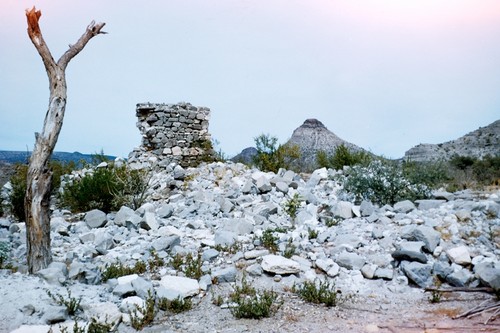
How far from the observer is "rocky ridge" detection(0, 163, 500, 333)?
4.55 meters

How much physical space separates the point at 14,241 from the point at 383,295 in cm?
564

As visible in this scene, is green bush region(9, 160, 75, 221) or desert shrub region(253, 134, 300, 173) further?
desert shrub region(253, 134, 300, 173)

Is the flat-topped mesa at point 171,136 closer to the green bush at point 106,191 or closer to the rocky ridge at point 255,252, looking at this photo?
the green bush at point 106,191

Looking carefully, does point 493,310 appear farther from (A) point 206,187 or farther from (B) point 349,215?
(A) point 206,187

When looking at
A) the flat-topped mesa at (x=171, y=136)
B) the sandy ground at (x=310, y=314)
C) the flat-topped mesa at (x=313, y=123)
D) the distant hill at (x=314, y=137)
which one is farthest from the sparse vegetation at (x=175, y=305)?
the flat-topped mesa at (x=313, y=123)

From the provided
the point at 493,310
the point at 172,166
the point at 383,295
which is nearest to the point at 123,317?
the point at 383,295

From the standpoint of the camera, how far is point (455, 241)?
596cm

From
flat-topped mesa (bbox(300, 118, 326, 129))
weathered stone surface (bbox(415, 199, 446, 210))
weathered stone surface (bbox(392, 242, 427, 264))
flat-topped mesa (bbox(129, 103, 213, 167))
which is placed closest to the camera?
weathered stone surface (bbox(392, 242, 427, 264))

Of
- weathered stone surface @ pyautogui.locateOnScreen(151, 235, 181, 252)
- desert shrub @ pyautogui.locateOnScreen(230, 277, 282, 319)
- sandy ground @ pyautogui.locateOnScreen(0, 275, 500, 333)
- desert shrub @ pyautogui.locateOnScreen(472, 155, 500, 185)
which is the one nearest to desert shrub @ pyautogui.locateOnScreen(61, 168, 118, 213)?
weathered stone surface @ pyautogui.locateOnScreen(151, 235, 181, 252)

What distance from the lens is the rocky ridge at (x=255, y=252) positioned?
14.9 feet

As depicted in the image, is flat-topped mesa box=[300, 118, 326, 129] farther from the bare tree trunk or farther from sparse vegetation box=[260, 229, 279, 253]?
the bare tree trunk

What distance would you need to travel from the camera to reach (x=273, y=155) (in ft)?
44.5

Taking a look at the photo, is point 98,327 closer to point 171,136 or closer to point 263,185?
point 263,185

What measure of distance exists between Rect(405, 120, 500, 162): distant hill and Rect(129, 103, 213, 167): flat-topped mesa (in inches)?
813
